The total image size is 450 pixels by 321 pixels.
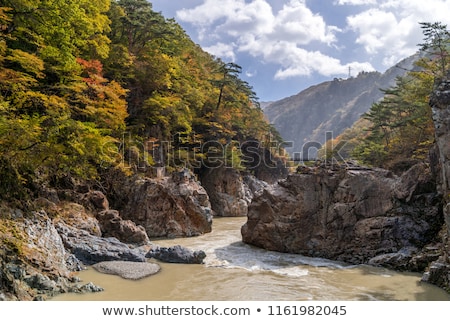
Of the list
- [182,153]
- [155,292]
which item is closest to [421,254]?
[155,292]

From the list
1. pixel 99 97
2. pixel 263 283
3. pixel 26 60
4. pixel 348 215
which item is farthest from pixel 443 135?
pixel 99 97

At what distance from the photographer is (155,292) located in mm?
8906

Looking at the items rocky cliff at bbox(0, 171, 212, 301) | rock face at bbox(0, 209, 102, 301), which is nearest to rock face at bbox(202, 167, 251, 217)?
rocky cliff at bbox(0, 171, 212, 301)

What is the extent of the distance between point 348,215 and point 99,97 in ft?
44.1

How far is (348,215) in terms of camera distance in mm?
14039

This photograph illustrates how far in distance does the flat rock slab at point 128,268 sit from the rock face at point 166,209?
790 centimetres

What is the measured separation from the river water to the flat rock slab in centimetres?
22

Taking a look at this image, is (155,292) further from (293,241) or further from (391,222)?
(391,222)

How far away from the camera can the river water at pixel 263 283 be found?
28.7ft

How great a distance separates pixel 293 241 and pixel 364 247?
3.00 metres

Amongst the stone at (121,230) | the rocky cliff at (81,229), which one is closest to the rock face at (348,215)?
the stone at (121,230)

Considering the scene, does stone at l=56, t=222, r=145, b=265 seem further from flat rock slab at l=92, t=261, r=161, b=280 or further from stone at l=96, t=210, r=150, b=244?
stone at l=96, t=210, r=150, b=244

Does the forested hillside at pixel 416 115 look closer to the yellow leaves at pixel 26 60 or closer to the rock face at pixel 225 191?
the rock face at pixel 225 191

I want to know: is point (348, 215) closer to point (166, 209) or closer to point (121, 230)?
point (121, 230)
